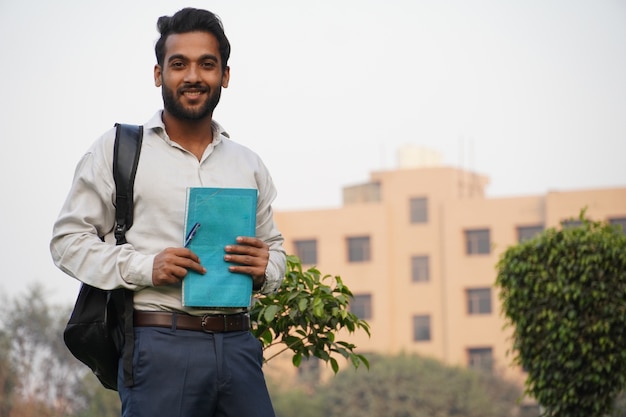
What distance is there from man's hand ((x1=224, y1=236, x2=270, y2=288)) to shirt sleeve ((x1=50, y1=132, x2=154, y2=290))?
221 millimetres

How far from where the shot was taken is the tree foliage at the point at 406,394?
157 ft

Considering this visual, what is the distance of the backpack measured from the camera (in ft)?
10.2

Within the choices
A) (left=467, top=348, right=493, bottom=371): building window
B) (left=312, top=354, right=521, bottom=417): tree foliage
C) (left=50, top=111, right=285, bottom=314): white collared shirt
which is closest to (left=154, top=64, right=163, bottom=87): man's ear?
(left=50, top=111, right=285, bottom=314): white collared shirt

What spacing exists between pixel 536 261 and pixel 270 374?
43.9 meters

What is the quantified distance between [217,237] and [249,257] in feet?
0.34

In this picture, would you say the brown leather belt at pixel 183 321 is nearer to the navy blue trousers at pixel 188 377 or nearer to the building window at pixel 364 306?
the navy blue trousers at pixel 188 377

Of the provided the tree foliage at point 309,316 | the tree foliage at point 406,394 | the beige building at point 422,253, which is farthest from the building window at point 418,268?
the tree foliage at point 309,316

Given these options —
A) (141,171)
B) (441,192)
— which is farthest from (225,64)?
(441,192)

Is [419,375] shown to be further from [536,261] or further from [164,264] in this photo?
[164,264]

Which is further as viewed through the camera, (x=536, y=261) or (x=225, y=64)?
(x=536, y=261)

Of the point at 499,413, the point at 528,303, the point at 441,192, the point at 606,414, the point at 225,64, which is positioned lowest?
the point at 499,413

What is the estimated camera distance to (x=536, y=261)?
31.9ft

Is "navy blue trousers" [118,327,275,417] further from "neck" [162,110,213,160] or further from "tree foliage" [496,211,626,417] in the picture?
"tree foliage" [496,211,626,417]

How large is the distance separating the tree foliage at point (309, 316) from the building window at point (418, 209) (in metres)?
55.3
